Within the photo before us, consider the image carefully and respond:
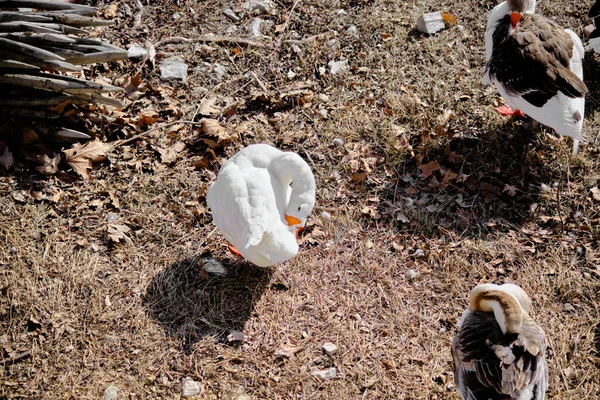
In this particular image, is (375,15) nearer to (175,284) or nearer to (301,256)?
(301,256)

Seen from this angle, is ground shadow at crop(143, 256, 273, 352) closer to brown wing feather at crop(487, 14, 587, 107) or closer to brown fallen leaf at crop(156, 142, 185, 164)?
brown fallen leaf at crop(156, 142, 185, 164)

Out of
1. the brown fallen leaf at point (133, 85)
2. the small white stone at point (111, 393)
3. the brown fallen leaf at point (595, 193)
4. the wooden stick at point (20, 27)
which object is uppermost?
the wooden stick at point (20, 27)

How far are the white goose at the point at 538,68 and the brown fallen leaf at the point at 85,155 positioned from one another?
137 inches

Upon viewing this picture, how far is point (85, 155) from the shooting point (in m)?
4.40

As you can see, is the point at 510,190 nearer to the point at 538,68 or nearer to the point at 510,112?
the point at 510,112

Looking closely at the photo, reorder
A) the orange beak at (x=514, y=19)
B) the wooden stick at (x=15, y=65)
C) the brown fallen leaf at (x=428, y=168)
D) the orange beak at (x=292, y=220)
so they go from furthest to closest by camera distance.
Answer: the brown fallen leaf at (x=428, y=168)
the orange beak at (x=514, y=19)
the wooden stick at (x=15, y=65)
the orange beak at (x=292, y=220)

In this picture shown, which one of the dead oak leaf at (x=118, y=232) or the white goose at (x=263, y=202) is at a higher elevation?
the white goose at (x=263, y=202)

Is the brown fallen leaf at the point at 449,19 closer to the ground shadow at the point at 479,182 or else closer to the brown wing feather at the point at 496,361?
the ground shadow at the point at 479,182

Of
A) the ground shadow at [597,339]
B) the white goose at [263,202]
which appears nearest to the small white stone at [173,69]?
the white goose at [263,202]

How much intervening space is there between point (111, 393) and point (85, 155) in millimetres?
2040

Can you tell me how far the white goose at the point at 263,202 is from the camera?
3324 mm

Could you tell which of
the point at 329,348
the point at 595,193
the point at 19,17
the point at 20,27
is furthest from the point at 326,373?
the point at 19,17

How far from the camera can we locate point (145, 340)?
361 centimetres

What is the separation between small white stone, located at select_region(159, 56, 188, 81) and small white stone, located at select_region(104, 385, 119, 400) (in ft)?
9.81
